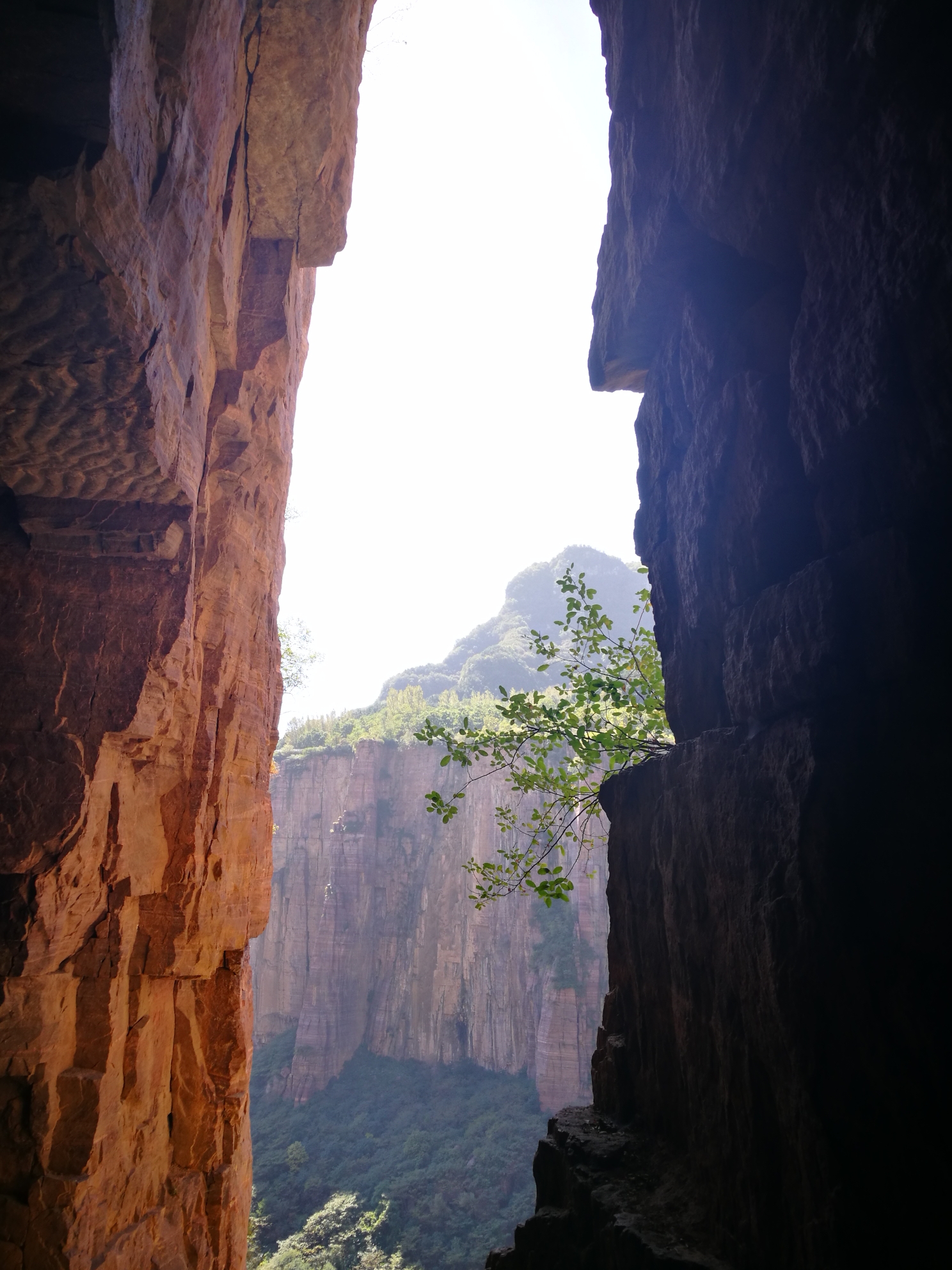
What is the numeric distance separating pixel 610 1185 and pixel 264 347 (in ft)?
24.9

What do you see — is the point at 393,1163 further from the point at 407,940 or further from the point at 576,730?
the point at 576,730

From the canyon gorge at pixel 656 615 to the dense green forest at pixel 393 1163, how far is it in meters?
26.4

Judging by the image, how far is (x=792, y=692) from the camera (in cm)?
285

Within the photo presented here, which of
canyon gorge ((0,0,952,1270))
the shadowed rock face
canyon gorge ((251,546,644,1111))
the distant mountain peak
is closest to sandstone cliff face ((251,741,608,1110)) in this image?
canyon gorge ((251,546,644,1111))

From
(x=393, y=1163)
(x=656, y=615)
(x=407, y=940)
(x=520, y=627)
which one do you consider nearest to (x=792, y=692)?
(x=656, y=615)

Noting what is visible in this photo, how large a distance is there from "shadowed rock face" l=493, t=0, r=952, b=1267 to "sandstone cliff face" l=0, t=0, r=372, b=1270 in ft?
8.48

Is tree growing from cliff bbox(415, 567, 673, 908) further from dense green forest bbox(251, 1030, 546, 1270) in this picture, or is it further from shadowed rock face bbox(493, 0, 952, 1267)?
dense green forest bbox(251, 1030, 546, 1270)

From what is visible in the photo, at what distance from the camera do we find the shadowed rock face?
2.24 metres

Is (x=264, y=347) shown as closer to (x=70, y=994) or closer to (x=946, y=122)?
(x=70, y=994)

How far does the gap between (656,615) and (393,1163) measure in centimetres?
3818

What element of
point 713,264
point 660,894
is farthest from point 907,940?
point 713,264

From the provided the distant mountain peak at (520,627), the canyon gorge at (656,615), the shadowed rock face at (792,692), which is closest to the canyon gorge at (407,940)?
the distant mountain peak at (520,627)

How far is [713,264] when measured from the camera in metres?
4.17

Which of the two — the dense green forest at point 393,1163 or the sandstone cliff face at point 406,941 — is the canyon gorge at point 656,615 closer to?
the dense green forest at point 393,1163
